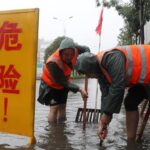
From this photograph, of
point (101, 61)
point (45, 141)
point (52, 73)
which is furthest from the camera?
point (52, 73)

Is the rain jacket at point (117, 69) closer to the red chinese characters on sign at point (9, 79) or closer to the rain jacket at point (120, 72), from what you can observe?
the rain jacket at point (120, 72)

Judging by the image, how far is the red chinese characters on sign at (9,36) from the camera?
5.65 metres

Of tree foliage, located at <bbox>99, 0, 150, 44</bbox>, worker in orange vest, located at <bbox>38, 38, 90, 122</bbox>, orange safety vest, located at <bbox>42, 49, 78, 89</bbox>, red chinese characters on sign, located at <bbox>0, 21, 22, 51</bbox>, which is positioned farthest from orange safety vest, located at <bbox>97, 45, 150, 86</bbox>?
tree foliage, located at <bbox>99, 0, 150, 44</bbox>

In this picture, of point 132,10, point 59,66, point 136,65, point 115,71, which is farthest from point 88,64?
point 132,10

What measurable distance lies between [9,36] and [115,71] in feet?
4.36

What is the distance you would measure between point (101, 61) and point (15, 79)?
1045 millimetres

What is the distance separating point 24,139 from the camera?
6.51 m

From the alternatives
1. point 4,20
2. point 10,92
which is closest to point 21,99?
point 10,92

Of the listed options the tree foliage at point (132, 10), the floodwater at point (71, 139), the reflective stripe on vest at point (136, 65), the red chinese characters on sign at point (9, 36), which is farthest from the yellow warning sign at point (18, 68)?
the tree foliage at point (132, 10)

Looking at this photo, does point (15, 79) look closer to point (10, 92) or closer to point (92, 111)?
point (10, 92)

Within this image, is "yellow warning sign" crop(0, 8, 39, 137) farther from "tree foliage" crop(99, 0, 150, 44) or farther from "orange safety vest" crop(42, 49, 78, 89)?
"tree foliage" crop(99, 0, 150, 44)

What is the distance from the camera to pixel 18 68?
→ 5.68m

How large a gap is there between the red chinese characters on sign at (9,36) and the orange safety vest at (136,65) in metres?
0.97

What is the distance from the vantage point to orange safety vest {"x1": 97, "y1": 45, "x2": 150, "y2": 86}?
18.1 feet
